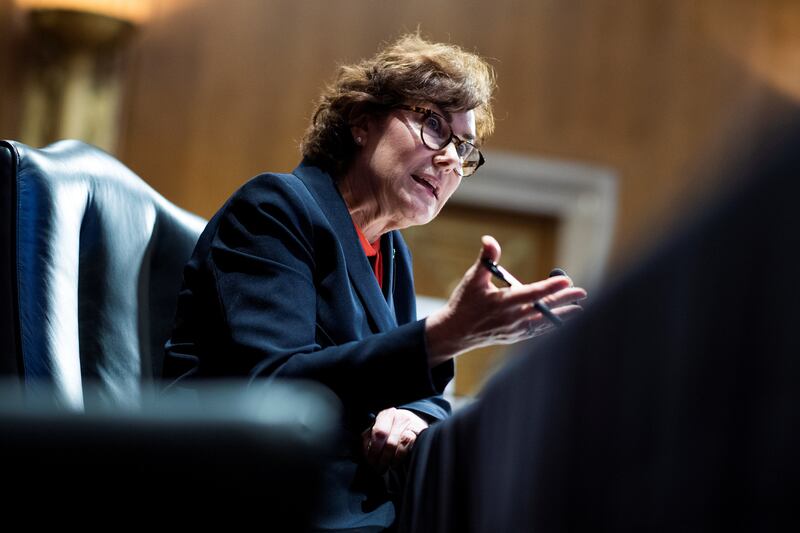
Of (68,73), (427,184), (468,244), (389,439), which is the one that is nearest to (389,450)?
(389,439)

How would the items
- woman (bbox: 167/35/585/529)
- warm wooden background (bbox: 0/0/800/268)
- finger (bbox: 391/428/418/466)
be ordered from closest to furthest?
1. woman (bbox: 167/35/585/529)
2. finger (bbox: 391/428/418/466)
3. warm wooden background (bbox: 0/0/800/268)

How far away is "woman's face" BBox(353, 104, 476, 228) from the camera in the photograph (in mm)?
1736

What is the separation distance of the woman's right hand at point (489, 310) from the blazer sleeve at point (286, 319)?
0.04 metres

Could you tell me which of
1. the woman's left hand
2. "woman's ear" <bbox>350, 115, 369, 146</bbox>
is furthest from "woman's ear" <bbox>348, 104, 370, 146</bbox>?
the woman's left hand

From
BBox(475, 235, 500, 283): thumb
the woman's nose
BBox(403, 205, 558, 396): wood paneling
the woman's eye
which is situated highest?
the woman's eye

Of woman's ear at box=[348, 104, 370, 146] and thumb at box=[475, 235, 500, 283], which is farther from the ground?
woman's ear at box=[348, 104, 370, 146]

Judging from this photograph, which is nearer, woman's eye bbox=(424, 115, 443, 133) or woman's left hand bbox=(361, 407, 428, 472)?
woman's left hand bbox=(361, 407, 428, 472)

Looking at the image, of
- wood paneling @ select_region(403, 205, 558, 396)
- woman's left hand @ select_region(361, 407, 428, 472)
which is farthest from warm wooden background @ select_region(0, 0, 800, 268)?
woman's left hand @ select_region(361, 407, 428, 472)

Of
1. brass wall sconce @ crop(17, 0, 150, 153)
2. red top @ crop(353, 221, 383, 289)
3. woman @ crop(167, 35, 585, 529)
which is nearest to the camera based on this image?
woman @ crop(167, 35, 585, 529)

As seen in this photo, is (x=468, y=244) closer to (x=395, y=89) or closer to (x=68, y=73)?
(x=68, y=73)

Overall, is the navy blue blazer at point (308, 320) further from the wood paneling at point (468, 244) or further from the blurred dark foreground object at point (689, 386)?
the wood paneling at point (468, 244)

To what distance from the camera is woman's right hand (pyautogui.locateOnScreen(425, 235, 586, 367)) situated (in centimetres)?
113

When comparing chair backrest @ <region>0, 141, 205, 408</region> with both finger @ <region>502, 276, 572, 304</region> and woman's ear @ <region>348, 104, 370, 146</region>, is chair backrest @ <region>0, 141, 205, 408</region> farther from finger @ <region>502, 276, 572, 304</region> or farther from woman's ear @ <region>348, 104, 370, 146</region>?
finger @ <region>502, 276, 572, 304</region>

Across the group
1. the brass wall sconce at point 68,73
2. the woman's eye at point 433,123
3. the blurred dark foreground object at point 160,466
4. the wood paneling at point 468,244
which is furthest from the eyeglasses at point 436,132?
the wood paneling at point 468,244
